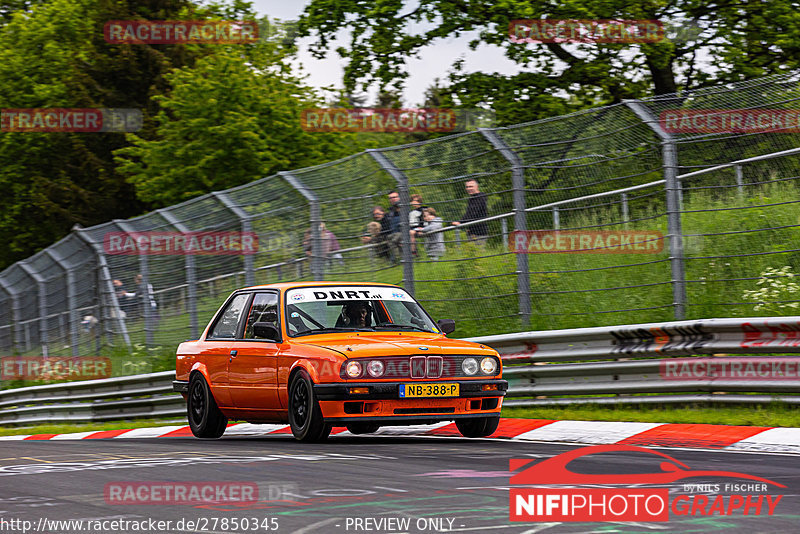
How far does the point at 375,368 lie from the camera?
9.46m

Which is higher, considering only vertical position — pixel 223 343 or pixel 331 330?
pixel 331 330

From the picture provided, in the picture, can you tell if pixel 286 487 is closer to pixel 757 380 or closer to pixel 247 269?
pixel 757 380

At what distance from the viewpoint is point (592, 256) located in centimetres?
1180

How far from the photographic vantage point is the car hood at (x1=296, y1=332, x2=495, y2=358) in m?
9.50

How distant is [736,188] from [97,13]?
44.2m

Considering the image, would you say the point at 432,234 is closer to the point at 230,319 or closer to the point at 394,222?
the point at 394,222

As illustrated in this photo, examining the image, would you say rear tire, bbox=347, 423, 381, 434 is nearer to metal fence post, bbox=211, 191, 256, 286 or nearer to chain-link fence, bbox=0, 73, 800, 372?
chain-link fence, bbox=0, 73, 800, 372

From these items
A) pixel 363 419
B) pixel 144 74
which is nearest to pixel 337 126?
pixel 144 74

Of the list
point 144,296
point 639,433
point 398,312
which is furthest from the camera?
point 144,296

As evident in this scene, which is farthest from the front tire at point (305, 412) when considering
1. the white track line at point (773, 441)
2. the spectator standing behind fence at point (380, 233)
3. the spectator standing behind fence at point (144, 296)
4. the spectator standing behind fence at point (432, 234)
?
the spectator standing behind fence at point (144, 296)

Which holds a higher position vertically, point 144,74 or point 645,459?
point 144,74

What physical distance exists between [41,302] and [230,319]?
40.5ft

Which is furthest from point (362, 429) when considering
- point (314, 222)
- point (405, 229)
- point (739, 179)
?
point (314, 222)

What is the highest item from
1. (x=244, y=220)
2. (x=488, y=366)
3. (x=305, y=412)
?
(x=244, y=220)
